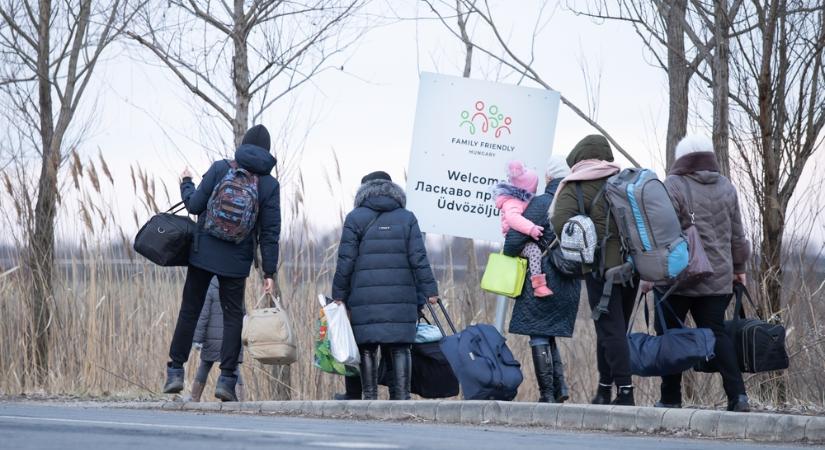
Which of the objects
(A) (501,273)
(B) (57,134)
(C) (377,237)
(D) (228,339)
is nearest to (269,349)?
(D) (228,339)

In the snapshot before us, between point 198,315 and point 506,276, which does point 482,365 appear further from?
point 198,315

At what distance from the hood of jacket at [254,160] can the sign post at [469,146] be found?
125cm

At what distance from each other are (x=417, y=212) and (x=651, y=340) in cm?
230

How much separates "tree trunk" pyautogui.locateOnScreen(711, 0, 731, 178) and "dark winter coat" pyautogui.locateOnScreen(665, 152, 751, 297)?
5.54ft

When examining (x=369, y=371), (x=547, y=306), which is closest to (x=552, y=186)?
(x=547, y=306)

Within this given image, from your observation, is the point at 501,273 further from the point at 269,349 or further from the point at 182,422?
the point at 182,422

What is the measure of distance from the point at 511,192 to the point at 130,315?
12.8 ft

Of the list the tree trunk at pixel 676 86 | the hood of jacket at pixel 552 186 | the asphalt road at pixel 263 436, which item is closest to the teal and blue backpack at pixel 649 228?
the hood of jacket at pixel 552 186

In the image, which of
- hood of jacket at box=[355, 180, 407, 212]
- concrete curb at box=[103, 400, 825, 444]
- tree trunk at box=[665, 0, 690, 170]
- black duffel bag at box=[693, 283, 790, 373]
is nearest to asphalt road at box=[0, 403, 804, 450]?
concrete curb at box=[103, 400, 825, 444]

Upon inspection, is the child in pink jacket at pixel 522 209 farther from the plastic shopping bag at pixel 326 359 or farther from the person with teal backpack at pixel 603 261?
the plastic shopping bag at pixel 326 359

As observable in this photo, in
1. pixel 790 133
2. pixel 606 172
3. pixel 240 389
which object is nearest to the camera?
pixel 606 172

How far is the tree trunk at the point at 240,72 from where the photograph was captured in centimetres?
1120

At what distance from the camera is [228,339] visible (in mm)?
9016

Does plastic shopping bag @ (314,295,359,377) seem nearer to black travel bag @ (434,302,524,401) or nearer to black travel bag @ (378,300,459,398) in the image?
black travel bag @ (378,300,459,398)
